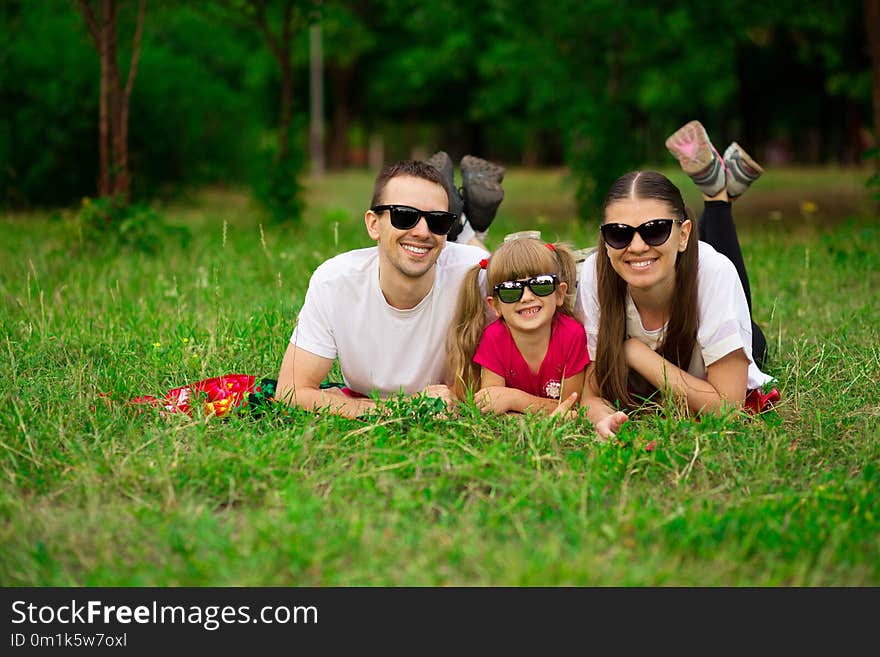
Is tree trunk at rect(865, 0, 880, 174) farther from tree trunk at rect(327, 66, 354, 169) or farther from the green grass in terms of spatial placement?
tree trunk at rect(327, 66, 354, 169)

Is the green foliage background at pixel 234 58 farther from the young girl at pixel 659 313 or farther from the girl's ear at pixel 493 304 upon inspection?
the girl's ear at pixel 493 304

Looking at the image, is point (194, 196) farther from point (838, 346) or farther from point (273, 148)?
point (838, 346)

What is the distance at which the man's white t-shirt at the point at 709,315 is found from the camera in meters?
4.16

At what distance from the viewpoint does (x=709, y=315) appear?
166 inches

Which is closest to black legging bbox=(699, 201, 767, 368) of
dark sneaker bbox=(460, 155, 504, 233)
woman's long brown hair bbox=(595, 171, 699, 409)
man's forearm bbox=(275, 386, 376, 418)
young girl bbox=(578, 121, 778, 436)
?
young girl bbox=(578, 121, 778, 436)

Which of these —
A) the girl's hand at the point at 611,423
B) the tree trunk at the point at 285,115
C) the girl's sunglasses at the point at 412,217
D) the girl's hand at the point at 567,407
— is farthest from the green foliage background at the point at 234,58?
the girl's hand at the point at 611,423

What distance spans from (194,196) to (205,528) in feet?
41.7

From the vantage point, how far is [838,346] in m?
5.36

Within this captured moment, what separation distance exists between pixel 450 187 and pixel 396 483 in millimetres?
1976

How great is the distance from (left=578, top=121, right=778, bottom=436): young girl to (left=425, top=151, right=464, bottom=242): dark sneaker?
2.80 feet

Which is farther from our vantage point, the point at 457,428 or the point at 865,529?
the point at 457,428

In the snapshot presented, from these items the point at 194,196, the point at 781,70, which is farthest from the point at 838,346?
the point at 781,70

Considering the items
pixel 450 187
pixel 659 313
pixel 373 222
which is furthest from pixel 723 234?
pixel 373 222
